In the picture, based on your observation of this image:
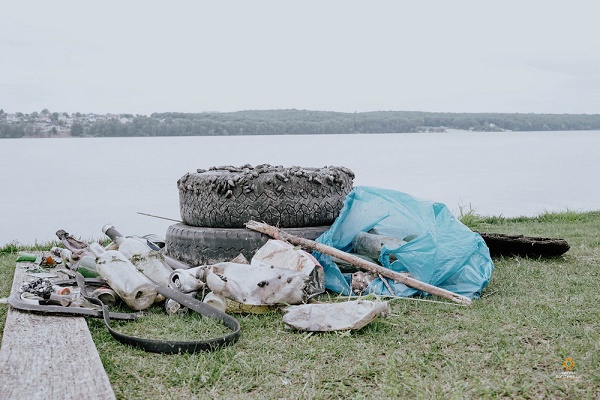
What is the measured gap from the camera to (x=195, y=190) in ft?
14.3

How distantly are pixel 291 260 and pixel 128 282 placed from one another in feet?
3.04

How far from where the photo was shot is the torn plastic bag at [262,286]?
3.29 meters

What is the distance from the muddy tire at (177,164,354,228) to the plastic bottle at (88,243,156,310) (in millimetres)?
899

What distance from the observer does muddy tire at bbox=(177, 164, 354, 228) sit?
13.7 ft

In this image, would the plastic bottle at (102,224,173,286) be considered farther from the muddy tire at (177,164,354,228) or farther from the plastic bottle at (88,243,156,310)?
the muddy tire at (177,164,354,228)

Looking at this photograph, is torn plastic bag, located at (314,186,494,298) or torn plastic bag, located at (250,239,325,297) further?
torn plastic bag, located at (314,186,494,298)

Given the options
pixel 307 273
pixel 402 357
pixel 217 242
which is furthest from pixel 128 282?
pixel 402 357

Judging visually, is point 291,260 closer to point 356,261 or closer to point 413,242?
point 356,261

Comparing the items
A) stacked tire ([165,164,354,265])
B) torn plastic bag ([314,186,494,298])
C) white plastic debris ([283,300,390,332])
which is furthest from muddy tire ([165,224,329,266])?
white plastic debris ([283,300,390,332])

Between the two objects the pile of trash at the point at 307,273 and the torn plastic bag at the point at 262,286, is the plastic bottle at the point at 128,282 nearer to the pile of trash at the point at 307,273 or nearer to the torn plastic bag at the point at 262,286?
the pile of trash at the point at 307,273

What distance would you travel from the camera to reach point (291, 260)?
3639mm

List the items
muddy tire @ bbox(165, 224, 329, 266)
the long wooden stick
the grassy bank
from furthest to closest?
muddy tire @ bbox(165, 224, 329, 266)
the long wooden stick
the grassy bank

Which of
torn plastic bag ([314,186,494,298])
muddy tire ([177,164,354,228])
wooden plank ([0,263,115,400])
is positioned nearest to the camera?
wooden plank ([0,263,115,400])

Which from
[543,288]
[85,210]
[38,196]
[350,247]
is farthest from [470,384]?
[38,196]
